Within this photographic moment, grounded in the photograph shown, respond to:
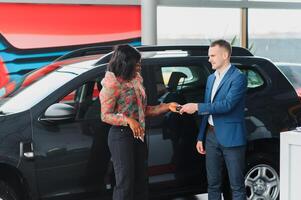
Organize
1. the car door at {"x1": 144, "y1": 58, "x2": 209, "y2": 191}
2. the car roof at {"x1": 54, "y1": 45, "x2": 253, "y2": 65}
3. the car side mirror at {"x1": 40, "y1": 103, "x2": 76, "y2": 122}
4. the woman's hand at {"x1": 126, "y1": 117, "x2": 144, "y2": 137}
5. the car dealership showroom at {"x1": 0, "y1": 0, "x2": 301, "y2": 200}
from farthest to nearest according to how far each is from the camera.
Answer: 1. the car roof at {"x1": 54, "y1": 45, "x2": 253, "y2": 65}
2. the car door at {"x1": 144, "y1": 58, "x2": 209, "y2": 191}
3. the car side mirror at {"x1": 40, "y1": 103, "x2": 76, "y2": 122}
4. the car dealership showroom at {"x1": 0, "y1": 0, "x2": 301, "y2": 200}
5. the woman's hand at {"x1": 126, "y1": 117, "x2": 144, "y2": 137}

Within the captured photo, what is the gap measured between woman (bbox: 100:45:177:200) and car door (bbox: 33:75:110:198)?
299 millimetres

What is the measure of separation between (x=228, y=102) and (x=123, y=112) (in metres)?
0.91

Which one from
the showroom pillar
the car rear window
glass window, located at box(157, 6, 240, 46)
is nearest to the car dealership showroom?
the showroom pillar

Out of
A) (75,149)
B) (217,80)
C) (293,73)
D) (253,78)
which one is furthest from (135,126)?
(293,73)

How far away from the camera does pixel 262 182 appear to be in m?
5.70

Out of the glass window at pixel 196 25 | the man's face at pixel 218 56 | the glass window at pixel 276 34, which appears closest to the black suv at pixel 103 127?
the man's face at pixel 218 56

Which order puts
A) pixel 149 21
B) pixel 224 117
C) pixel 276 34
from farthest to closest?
pixel 276 34 → pixel 149 21 → pixel 224 117

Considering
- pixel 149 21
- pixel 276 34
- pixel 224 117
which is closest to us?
pixel 224 117

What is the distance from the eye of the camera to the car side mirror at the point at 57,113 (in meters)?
4.72

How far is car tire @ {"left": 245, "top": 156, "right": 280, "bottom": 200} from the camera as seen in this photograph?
5.62 m

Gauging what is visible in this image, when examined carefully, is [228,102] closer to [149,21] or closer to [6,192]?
[6,192]

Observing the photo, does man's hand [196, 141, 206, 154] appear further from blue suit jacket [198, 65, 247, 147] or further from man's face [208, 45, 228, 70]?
man's face [208, 45, 228, 70]

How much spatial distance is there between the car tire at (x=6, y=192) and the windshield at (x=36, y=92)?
64 centimetres

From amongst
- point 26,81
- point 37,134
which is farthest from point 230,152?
point 26,81
